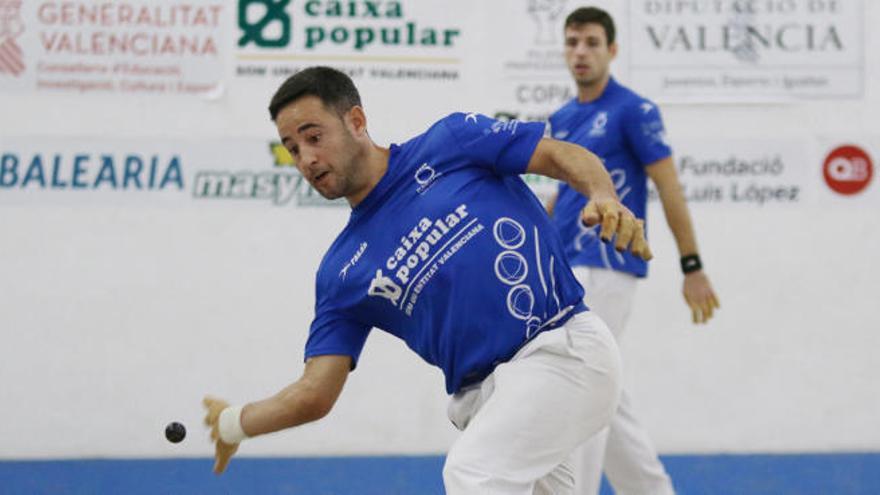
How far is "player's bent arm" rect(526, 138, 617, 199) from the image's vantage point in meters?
3.64

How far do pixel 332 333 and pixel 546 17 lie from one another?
4417 millimetres

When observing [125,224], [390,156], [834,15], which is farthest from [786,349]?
[390,156]

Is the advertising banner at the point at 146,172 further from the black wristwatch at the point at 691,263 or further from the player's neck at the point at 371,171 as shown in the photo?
the player's neck at the point at 371,171

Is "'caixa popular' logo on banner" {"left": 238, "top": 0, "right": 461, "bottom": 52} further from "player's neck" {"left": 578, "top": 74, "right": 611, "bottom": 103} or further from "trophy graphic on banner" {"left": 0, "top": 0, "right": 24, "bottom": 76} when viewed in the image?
"player's neck" {"left": 578, "top": 74, "right": 611, "bottom": 103}

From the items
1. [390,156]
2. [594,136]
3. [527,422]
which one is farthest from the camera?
[594,136]

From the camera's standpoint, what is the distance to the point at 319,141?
3832mm

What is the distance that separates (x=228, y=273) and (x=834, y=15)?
362cm

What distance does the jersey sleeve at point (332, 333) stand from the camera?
3.98 metres

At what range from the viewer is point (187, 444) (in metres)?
8.17

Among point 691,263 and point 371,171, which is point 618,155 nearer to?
point 691,263

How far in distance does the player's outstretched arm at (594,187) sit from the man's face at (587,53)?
→ 2.33 metres

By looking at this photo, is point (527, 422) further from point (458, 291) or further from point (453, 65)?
point (453, 65)

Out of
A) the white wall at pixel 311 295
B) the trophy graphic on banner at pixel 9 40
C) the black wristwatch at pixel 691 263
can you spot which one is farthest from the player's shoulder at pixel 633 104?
the trophy graphic on banner at pixel 9 40

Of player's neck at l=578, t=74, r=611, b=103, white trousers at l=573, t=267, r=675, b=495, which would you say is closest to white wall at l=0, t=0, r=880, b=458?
player's neck at l=578, t=74, r=611, b=103
